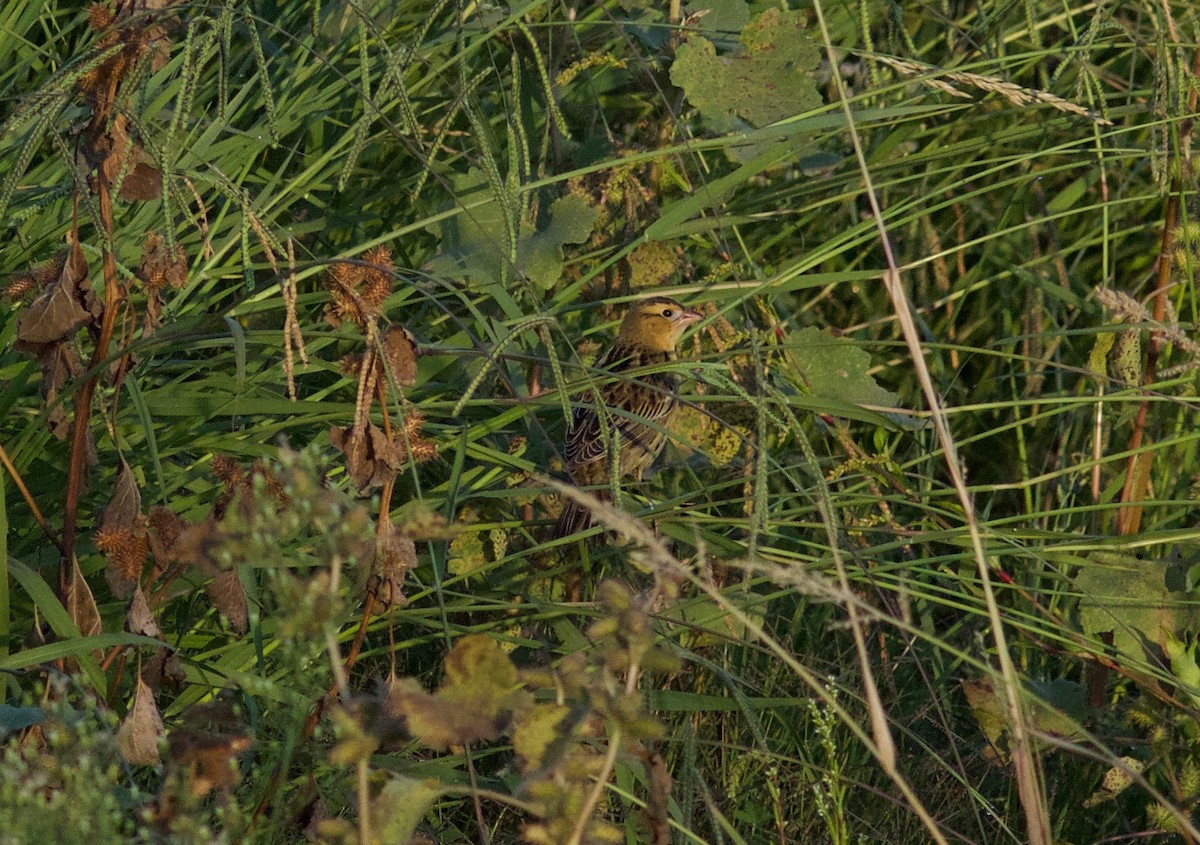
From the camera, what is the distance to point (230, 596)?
100 inches

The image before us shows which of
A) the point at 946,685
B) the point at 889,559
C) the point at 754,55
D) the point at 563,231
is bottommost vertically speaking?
the point at 946,685

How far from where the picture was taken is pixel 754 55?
3.63 m

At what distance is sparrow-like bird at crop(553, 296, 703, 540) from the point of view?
3775 millimetres

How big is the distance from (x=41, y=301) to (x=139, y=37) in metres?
0.44

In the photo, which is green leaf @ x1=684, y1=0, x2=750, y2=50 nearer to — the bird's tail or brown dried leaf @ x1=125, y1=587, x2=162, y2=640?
the bird's tail

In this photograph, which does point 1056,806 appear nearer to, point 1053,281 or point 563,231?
point 563,231

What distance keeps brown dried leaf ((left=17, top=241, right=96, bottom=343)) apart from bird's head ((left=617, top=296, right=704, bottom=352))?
1.95 metres

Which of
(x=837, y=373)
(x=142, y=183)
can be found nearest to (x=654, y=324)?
(x=837, y=373)

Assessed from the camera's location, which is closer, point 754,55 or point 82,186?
point 82,186

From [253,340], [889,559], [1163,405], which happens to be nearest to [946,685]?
[889,559]

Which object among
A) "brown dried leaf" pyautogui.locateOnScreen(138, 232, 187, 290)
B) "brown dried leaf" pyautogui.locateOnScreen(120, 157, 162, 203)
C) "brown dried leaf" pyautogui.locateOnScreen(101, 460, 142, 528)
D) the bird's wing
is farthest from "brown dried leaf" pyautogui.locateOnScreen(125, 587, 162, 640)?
the bird's wing

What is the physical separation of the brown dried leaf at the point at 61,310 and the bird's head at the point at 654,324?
6.40 feet

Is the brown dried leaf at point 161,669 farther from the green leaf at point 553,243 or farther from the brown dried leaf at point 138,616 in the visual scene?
the green leaf at point 553,243

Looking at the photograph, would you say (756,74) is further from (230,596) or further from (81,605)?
(81,605)
